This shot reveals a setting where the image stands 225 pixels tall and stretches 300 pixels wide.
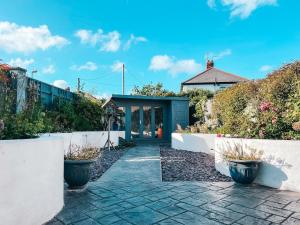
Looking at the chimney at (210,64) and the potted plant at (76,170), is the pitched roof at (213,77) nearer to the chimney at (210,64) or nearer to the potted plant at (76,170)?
the chimney at (210,64)

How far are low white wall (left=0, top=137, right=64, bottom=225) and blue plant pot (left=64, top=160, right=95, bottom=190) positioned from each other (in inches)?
31.6

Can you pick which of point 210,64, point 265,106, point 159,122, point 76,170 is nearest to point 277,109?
point 265,106

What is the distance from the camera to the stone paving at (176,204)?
3150 millimetres

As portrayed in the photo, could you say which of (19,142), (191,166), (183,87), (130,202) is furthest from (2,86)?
(183,87)

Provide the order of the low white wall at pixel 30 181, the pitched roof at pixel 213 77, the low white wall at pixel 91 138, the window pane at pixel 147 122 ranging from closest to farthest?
the low white wall at pixel 30 181, the low white wall at pixel 91 138, the window pane at pixel 147 122, the pitched roof at pixel 213 77

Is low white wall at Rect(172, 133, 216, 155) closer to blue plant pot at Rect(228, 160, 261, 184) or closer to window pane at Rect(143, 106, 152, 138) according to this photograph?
window pane at Rect(143, 106, 152, 138)

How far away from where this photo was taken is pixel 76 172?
431cm

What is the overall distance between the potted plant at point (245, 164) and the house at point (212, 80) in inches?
748

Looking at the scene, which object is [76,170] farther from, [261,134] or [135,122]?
[135,122]

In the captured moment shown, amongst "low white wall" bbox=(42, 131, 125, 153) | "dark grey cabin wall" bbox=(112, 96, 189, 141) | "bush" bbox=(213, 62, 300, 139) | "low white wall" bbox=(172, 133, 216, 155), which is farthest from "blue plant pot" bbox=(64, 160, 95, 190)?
"dark grey cabin wall" bbox=(112, 96, 189, 141)

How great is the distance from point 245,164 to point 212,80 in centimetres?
2047

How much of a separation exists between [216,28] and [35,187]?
13.1 metres

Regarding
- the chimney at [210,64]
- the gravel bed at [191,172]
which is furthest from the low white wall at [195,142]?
the chimney at [210,64]

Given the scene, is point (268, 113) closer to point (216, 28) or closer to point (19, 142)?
point (19, 142)
